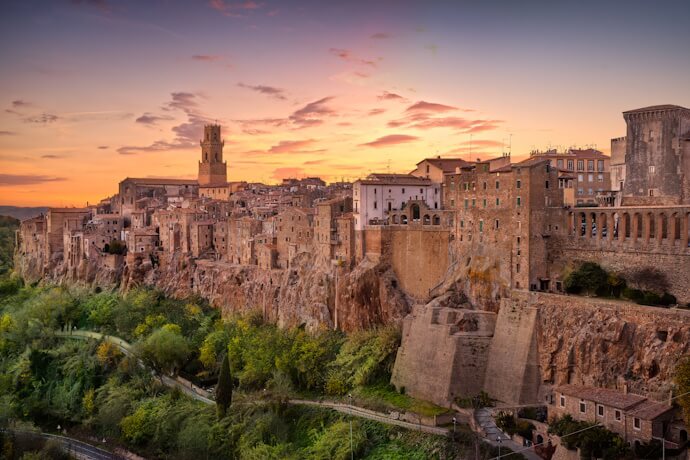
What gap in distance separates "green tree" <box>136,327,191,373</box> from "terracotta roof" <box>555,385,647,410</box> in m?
27.1

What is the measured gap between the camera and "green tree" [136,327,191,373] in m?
45.3

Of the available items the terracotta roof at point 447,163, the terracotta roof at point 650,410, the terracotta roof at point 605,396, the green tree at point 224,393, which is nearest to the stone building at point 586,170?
the terracotta roof at point 447,163

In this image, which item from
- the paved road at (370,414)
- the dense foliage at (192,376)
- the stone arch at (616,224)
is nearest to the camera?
the paved road at (370,414)

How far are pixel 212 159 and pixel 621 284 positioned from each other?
7036 centimetres

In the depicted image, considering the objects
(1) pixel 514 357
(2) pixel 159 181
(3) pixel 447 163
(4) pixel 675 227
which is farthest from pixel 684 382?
(2) pixel 159 181

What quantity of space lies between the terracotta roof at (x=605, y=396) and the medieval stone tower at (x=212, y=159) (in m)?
68.7

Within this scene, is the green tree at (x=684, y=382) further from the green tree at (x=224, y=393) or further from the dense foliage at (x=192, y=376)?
→ the green tree at (x=224, y=393)

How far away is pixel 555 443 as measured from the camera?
25.8 meters

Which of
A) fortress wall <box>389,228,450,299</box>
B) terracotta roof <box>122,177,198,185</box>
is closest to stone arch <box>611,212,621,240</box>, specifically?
fortress wall <box>389,228,450,299</box>

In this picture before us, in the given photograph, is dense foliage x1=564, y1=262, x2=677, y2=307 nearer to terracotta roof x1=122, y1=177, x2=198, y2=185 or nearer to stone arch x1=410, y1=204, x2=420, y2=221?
stone arch x1=410, y1=204, x2=420, y2=221

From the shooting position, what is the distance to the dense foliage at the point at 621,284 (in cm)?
2811

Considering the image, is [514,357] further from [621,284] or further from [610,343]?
[621,284]

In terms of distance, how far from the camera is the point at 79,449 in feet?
133

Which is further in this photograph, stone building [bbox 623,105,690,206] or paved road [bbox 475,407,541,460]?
stone building [bbox 623,105,690,206]
